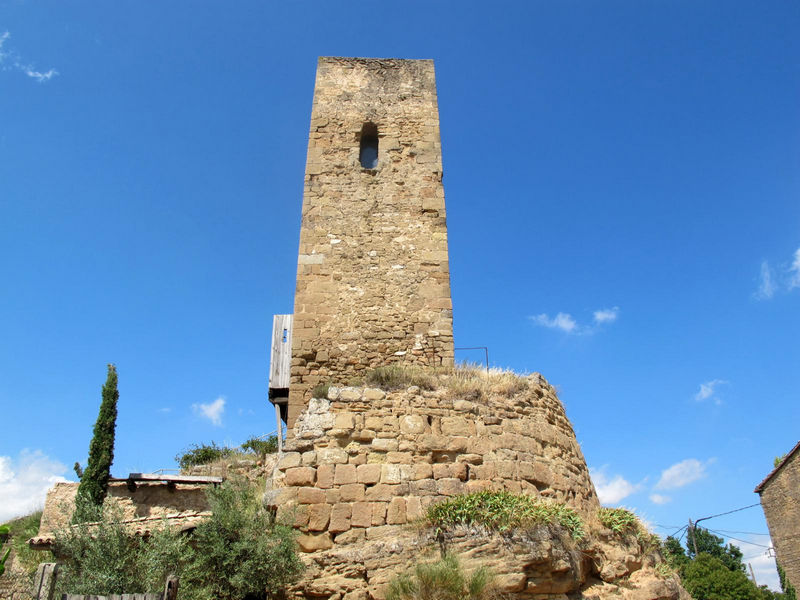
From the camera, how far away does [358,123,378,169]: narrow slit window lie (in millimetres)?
11852

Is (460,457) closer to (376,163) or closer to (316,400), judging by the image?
(316,400)

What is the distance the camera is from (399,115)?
1211 cm

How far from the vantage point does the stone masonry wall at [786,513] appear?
20609 millimetres

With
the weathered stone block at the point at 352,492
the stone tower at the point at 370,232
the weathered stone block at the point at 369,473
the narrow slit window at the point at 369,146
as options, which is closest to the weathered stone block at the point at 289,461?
the weathered stone block at the point at 352,492

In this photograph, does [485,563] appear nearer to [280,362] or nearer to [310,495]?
[310,495]

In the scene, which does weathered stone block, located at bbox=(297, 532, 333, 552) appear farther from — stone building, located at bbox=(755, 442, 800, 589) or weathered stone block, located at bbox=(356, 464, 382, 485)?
stone building, located at bbox=(755, 442, 800, 589)

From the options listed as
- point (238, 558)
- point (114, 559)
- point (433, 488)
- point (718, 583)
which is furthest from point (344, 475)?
point (718, 583)

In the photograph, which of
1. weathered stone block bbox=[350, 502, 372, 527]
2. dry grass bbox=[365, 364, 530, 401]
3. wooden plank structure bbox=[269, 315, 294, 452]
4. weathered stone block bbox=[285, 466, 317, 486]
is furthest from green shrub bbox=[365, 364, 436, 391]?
wooden plank structure bbox=[269, 315, 294, 452]

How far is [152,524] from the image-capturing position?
8.10 metres

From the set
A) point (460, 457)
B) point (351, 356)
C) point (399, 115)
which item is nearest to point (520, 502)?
point (460, 457)

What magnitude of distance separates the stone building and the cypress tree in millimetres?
22989

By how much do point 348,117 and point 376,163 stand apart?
125 centimetres

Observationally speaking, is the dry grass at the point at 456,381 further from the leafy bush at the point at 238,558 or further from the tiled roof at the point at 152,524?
the tiled roof at the point at 152,524

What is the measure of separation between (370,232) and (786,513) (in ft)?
68.0
